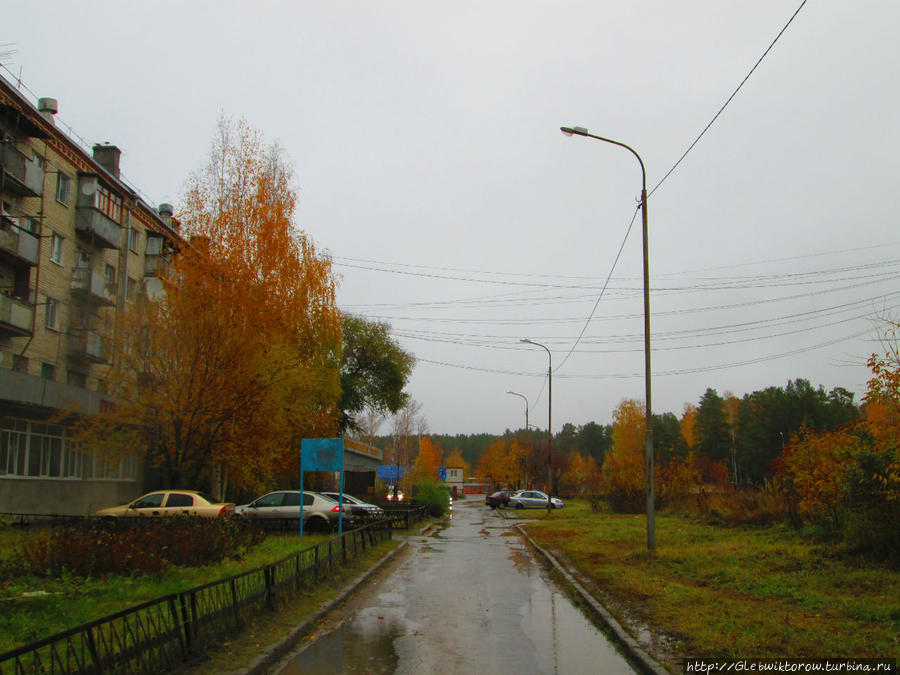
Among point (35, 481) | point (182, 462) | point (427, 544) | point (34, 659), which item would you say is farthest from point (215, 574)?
point (35, 481)

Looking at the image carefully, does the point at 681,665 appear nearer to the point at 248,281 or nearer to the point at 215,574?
the point at 215,574

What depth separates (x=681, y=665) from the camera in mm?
6707

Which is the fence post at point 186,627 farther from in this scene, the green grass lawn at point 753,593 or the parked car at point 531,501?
the parked car at point 531,501

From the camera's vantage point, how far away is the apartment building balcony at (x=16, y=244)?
86.0ft

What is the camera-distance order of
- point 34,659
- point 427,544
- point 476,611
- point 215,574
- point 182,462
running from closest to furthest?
point 34,659 < point 476,611 < point 215,574 < point 182,462 < point 427,544

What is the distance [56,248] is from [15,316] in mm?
5960

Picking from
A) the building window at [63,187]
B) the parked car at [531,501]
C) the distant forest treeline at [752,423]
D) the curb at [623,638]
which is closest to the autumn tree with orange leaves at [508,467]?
the distant forest treeline at [752,423]

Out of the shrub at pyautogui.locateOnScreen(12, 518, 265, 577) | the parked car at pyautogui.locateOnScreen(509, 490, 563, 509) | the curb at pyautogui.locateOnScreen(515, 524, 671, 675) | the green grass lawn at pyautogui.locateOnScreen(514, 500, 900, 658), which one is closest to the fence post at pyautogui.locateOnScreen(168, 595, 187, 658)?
the shrub at pyautogui.locateOnScreen(12, 518, 265, 577)

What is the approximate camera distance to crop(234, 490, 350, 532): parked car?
22.7 meters

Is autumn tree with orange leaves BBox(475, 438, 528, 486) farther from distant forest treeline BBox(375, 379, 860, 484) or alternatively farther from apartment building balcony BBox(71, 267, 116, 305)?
apartment building balcony BBox(71, 267, 116, 305)

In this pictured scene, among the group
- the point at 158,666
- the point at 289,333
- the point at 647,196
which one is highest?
the point at 647,196

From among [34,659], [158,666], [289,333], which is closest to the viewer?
[34,659]

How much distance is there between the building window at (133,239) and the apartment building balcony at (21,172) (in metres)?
7.91

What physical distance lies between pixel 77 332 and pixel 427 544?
1954 centimetres
